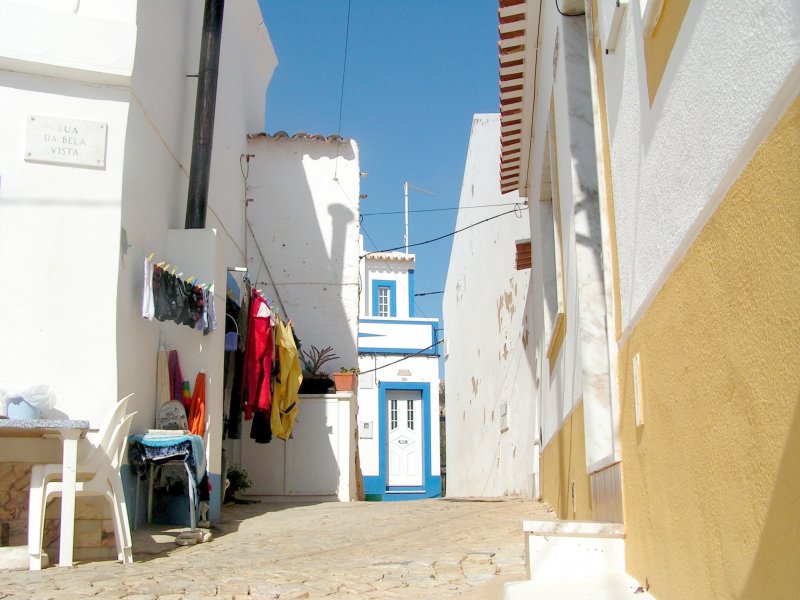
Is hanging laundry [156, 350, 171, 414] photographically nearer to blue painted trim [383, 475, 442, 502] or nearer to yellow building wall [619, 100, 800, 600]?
yellow building wall [619, 100, 800, 600]

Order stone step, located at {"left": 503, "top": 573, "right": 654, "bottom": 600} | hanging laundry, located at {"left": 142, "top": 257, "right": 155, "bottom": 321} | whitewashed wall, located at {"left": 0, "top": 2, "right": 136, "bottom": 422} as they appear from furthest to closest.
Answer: hanging laundry, located at {"left": 142, "top": 257, "right": 155, "bottom": 321} → whitewashed wall, located at {"left": 0, "top": 2, "right": 136, "bottom": 422} → stone step, located at {"left": 503, "top": 573, "right": 654, "bottom": 600}

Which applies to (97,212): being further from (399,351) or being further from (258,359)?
(399,351)

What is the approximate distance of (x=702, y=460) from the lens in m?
2.22

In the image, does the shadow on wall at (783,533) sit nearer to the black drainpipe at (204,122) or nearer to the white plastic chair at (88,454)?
the white plastic chair at (88,454)

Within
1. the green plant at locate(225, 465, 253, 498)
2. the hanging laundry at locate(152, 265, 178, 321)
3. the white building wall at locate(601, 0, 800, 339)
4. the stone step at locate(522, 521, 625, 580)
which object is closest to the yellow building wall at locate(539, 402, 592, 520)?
the stone step at locate(522, 521, 625, 580)

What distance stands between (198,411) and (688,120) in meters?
5.91

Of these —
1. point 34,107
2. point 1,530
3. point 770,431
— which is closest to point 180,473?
point 1,530

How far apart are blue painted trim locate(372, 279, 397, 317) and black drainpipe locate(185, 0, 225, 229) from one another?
18.1m

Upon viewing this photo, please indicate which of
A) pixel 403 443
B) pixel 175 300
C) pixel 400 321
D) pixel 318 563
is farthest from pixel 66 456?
pixel 400 321

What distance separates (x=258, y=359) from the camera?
31.3 feet

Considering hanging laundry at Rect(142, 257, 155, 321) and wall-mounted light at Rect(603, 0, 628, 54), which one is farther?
hanging laundry at Rect(142, 257, 155, 321)

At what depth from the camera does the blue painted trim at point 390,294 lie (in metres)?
26.7

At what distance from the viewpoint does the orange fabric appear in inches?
291

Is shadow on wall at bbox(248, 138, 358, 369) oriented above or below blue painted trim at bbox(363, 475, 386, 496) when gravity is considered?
above
